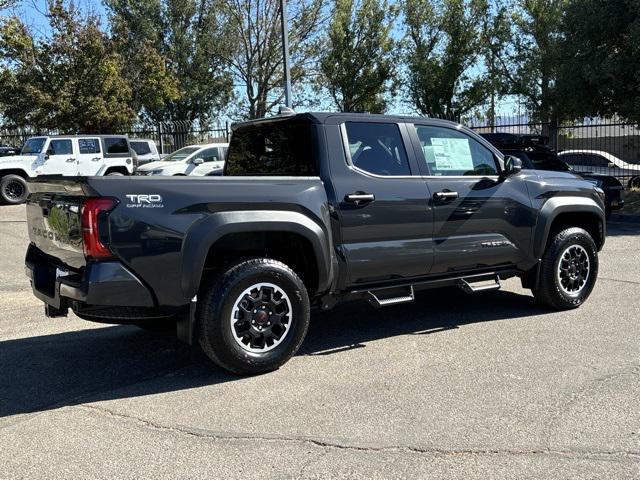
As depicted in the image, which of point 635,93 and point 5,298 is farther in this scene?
point 635,93

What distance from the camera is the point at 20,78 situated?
82.9 feet

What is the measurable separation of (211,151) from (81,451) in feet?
56.4

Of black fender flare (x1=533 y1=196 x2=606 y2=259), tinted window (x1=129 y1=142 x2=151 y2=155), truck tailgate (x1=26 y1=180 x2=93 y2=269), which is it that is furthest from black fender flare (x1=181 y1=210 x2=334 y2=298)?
tinted window (x1=129 y1=142 x2=151 y2=155)

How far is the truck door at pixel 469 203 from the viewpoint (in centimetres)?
554

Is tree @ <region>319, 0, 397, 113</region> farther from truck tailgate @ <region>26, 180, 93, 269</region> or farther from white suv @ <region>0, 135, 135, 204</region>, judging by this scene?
truck tailgate @ <region>26, 180, 93, 269</region>

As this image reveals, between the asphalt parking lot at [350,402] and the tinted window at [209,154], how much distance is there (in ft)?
45.4

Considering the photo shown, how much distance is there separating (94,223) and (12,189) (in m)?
15.4

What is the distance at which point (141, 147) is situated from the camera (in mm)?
22891

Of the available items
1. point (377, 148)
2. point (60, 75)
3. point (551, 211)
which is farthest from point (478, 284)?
point (60, 75)

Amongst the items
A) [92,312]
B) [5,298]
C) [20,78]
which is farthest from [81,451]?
[20,78]

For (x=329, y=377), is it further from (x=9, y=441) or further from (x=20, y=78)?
(x=20, y=78)

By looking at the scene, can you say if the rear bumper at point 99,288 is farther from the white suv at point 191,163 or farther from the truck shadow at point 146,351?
the white suv at point 191,163

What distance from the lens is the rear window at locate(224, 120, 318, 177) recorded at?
5211mm

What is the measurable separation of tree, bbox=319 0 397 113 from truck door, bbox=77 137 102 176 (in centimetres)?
1675
